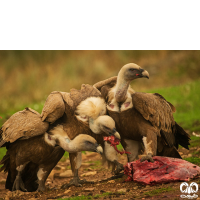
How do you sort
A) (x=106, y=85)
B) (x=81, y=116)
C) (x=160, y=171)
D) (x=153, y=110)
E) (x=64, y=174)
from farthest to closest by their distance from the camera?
(x=64, y=174), (x=106, y=85), (x=81, y=116), (x=153, y=110), (x=160, y=171)

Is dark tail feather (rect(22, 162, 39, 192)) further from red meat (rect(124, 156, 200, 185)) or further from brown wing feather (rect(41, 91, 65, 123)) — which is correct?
red meat (rect(124, 156, 200, 185))

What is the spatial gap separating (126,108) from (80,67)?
16838 mm

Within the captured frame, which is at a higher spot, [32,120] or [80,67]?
[80,67]

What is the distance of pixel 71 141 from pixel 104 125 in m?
0.62

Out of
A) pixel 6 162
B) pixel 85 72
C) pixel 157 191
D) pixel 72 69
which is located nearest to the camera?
pixel 157 191

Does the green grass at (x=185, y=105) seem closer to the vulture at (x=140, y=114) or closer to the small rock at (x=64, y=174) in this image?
the small rock at (x=64, y=174)

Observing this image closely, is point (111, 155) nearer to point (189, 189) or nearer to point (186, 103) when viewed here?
point (189, 189)

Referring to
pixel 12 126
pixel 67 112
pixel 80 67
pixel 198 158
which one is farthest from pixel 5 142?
pixel 80 67

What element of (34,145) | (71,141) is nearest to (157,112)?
(71,141)

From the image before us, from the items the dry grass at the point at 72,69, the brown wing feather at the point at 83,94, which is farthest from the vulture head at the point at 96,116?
the dry grass at the point at 72,69

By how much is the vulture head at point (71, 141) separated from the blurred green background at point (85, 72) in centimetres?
622

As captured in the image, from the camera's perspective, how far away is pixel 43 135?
6594 millimetres

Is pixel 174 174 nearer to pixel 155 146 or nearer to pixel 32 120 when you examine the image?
pixel 155 146

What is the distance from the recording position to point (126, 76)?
645cm
